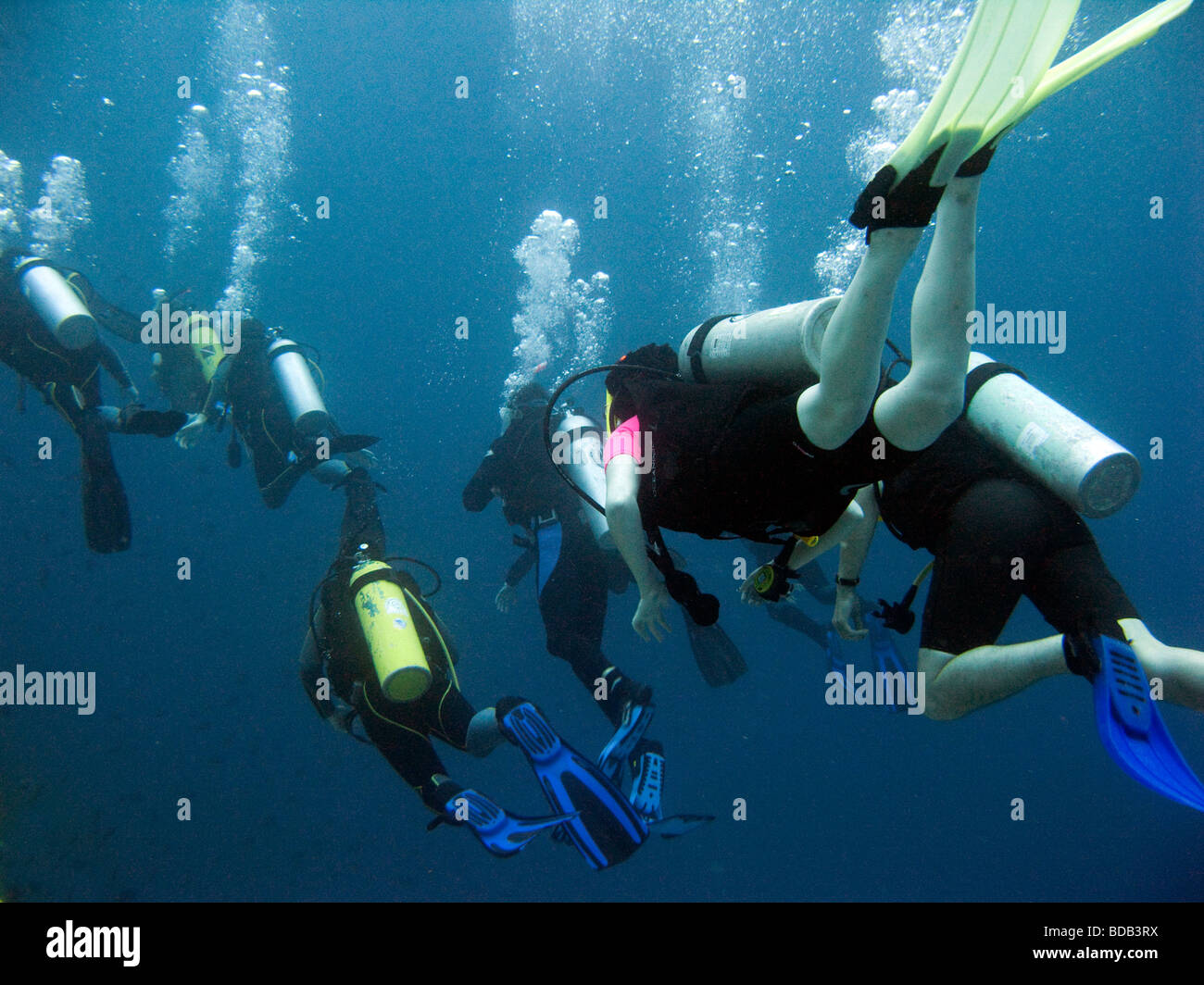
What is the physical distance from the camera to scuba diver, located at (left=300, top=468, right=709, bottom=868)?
4.21 m

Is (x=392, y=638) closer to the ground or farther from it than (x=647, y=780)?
farther from it

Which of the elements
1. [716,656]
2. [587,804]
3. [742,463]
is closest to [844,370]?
[742,463]

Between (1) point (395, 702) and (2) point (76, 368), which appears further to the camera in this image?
(2) point (76, 368)

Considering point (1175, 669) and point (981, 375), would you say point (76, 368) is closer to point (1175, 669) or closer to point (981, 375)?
point (981, 375)

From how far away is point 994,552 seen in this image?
2.80m

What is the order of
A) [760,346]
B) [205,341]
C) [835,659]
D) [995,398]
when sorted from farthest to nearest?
[205,341] → [835,659] → [995,398] → [760,346]

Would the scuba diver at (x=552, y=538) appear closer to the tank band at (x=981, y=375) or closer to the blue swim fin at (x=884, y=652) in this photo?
the blue swim fin at (x=884, y=652)

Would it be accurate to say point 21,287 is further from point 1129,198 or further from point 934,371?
point 1129,198

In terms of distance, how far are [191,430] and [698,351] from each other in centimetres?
760

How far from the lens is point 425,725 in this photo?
5141 mm

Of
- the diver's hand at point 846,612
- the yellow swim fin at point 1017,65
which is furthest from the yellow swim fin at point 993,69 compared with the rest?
the diver's hand at point 846,612

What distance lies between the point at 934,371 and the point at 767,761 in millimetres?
31661

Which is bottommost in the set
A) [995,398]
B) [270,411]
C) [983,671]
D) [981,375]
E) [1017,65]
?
[983,671]
